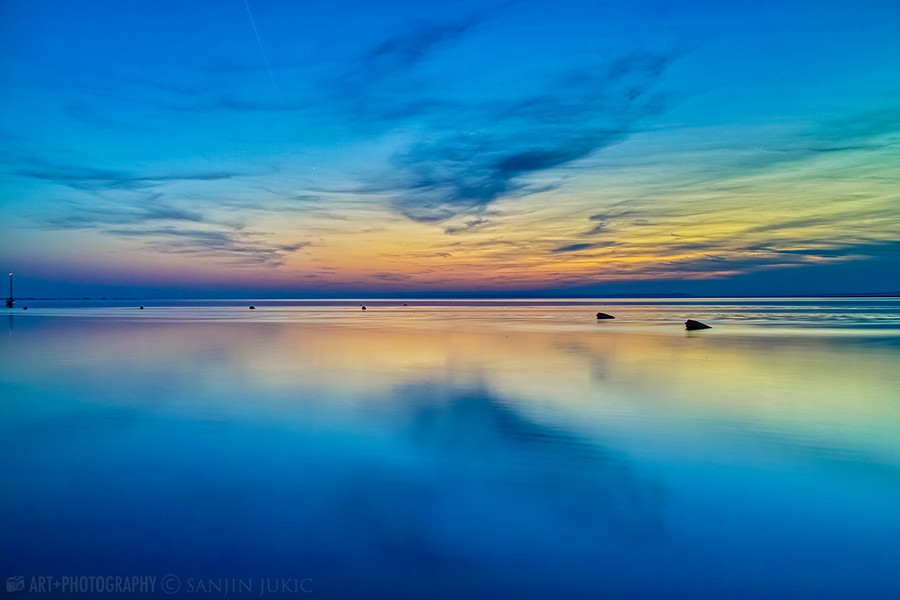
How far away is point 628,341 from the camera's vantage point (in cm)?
2630

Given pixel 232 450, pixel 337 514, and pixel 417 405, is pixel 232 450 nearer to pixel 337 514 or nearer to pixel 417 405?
pixel 337 514

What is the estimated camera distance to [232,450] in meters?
8.38

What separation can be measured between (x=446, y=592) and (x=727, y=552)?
8.91 ft

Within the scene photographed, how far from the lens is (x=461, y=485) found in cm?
691

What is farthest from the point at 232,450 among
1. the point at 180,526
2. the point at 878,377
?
the point at 878,377

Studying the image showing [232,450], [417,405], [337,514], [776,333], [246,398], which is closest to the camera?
[337,514]

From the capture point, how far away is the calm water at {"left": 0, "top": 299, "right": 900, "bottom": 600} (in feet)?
15.6

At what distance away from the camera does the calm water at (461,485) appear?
4.76 m

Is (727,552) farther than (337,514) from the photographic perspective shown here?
No

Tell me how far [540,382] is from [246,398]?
7530mm

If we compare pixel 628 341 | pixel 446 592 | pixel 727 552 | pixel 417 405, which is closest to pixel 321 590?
pixel 446 592

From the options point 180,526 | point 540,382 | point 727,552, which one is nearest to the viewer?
point 727,552

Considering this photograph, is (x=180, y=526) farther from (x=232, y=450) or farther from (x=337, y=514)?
(x=232, y=450)

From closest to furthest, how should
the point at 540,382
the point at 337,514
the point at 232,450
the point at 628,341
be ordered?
the point at 337,514 < the point at 232,450 < the point at 540,382 < the point at 628,341
